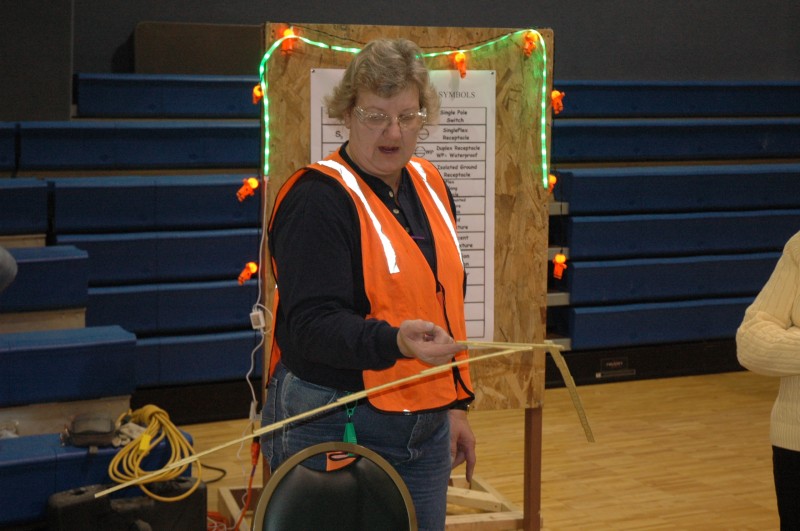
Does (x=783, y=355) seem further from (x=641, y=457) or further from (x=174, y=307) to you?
(x=174, y=307)

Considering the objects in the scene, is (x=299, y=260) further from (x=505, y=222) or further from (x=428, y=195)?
(x=505, y=222)

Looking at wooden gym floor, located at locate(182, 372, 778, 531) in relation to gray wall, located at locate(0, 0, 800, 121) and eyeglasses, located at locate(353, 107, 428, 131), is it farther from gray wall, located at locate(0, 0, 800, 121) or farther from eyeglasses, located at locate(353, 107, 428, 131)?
eyeglasses, located at locate(353, 107, 428, 131)

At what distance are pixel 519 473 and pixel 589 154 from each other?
257cm

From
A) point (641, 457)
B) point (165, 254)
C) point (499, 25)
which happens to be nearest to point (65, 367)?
point (165, 254)

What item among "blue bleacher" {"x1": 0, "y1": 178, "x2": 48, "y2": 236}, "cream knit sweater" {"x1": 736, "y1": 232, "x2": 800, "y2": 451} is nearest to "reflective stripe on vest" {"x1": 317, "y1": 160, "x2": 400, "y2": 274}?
"cream knit sweater" {"x1": 736, "y1": 232, "x2": 800, "y2": 451}

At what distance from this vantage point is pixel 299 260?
1675 millimetres

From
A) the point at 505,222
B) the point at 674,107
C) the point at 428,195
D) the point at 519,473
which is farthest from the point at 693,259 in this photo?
the point at 428,195

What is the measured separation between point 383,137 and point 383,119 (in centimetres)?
3

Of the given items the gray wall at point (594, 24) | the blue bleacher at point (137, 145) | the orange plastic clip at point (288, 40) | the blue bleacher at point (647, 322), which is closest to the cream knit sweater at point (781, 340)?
the orange plastic clip at point (288, 40)

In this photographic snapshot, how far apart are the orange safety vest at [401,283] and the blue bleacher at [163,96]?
3970mm

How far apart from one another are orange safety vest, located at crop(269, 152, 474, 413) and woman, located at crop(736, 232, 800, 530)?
80cm

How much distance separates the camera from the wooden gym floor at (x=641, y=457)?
3.86 m

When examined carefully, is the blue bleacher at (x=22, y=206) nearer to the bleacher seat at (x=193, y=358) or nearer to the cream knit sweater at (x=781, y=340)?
the bleacher seat at (x=193, y=358)

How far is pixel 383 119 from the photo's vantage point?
5.87 feet
